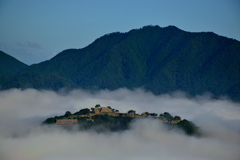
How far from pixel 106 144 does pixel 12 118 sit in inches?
2368

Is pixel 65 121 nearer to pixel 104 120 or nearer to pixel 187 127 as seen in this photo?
pixel 104 120

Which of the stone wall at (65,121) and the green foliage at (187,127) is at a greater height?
the green foliage at (187,127)

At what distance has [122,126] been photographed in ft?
430

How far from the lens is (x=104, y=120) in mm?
131375

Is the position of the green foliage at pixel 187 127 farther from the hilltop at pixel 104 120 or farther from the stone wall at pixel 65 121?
the stone wall at pixel 65 121

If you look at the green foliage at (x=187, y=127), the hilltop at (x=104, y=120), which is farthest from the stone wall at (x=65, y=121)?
the green foliage at (x=187, y=127)

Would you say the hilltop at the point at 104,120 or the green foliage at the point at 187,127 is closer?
the hilltop at the point at 104,120

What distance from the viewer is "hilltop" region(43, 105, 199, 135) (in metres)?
126

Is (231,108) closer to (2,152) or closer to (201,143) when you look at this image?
(201,143)

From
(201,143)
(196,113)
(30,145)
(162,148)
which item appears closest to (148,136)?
(162,148)

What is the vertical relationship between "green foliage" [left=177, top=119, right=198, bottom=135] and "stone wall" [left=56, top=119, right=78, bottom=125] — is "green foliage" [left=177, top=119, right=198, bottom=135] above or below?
above

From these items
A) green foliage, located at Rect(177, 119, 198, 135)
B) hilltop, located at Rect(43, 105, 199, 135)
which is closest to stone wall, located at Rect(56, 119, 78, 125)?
hilltop, located at Rect(43, 105, 199, 135)

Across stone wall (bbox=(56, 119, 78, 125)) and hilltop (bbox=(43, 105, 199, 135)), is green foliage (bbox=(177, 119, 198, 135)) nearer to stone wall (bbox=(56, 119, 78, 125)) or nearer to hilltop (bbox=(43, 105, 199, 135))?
hilltop (bbox=(43, 105, 199, 135))

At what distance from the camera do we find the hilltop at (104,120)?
12631 cm
